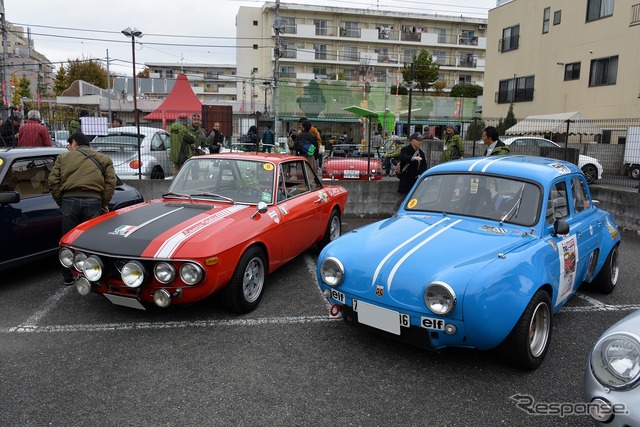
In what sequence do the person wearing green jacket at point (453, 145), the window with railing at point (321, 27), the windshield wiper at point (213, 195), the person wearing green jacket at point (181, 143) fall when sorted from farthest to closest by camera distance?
the window with railing at point (321, 27) → the person wearing green jacket at point (181, 143) → the person wearing green jacket at point (453, 145) → the windshield wiper at point (213, 195)

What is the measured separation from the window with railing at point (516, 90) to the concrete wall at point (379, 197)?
18.7 meters

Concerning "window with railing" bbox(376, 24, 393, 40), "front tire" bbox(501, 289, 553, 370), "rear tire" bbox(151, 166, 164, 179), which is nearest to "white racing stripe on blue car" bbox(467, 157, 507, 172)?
"front tire" bbox(501, 289, 553, 370)

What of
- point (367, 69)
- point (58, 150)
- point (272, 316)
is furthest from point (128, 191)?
point (367, 69)

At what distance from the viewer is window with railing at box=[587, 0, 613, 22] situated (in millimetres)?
20619

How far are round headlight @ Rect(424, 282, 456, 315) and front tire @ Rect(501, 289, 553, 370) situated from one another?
589 millimetres

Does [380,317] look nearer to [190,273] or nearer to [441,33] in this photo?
[190,273]

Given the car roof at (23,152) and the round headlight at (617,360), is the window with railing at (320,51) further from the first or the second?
the round headlight at (617,360)

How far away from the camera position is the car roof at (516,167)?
4180 millimetres

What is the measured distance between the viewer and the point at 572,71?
75.7ft

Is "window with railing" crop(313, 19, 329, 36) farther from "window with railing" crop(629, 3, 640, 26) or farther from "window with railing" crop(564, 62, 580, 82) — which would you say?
"window with railing" crop(629, 3, 640, 26)

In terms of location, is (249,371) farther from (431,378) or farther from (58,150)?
(58,150)

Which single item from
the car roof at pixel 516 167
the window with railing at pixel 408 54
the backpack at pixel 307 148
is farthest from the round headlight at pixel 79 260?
the window with railing at pixel 408 54

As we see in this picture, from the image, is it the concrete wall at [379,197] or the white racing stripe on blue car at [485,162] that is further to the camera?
the concrete wall at [379,197]

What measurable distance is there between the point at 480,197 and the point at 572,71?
23.1 m
